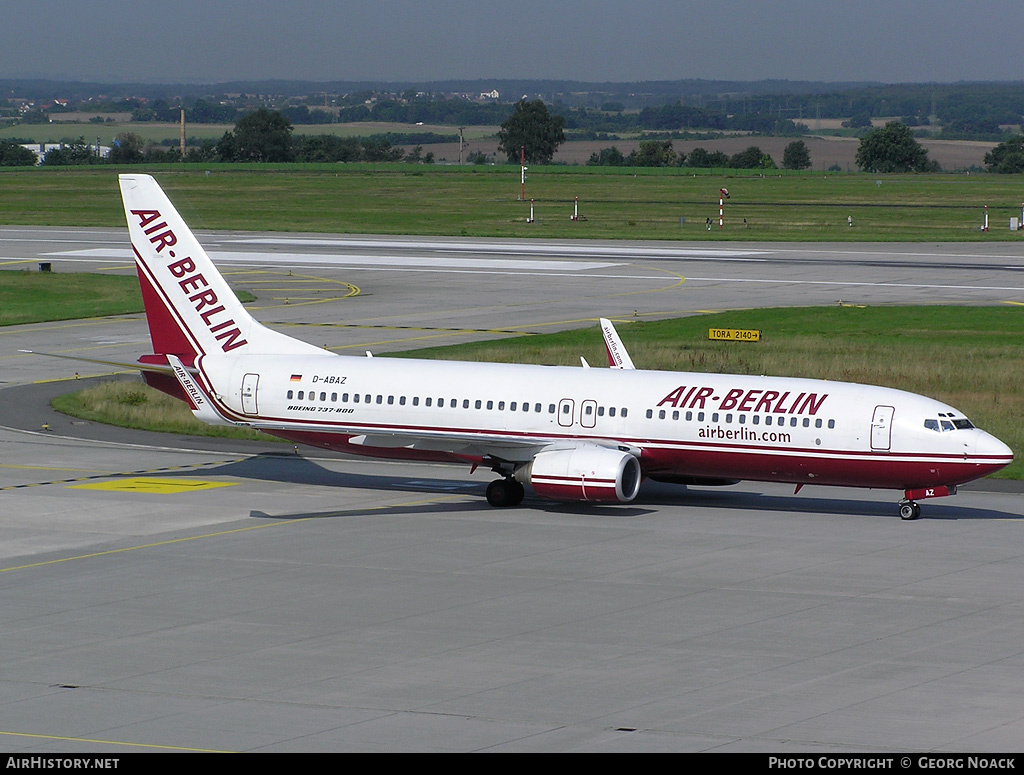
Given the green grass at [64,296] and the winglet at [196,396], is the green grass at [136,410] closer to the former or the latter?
the winglet at [196,396]

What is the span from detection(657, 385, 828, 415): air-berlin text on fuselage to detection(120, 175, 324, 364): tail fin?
37.4 feet

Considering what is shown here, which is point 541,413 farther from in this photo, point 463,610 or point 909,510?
point 463,610

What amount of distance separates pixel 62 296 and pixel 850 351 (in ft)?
169

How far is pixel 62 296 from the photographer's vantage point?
9512cm

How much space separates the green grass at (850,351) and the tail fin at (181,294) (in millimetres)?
9907

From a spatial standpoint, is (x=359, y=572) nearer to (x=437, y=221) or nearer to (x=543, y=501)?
(x=543, y=501)

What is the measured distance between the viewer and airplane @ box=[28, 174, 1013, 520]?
131 ft

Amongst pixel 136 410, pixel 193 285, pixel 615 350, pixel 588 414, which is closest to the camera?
pixel 588 414

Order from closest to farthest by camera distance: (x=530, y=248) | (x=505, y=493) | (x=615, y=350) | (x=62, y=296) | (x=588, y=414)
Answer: (x=588, y=414) < (x=505, y=493) < (x=615, y=350) < (x=62, y=296) < (x=530, y=248)

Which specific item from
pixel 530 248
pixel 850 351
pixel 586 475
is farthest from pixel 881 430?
pixel 530 248

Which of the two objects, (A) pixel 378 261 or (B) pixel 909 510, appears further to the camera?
(A) pixel 378 261

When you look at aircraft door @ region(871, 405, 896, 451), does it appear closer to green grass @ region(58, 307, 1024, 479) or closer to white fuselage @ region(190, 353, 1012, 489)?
white fuselage @ region(190, 353, 1012, 489)

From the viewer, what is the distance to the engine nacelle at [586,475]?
39938 mm
